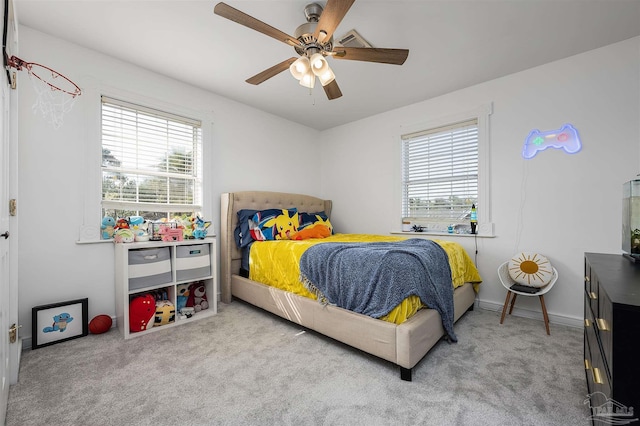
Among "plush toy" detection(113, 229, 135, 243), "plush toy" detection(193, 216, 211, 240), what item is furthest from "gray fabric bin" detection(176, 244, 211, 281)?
"plush toy" detection(113, 229, 135, 243)

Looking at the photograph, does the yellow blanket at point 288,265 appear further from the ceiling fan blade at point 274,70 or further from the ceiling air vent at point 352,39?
the ceiling air vent at point 352,39

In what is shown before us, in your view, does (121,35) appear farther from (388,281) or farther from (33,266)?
(388,281)

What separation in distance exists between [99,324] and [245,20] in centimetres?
265

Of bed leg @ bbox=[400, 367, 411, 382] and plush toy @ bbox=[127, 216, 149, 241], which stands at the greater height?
plush toy @ bbox=[127, 216, 149, 241]

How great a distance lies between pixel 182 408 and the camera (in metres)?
1.50

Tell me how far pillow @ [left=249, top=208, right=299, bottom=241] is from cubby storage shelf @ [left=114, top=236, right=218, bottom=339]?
0.53m

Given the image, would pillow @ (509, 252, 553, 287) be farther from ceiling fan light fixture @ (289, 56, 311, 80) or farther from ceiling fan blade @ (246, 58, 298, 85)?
ceiling fan blade @ (246, 58, 298, 85)

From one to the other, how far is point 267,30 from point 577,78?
287 cm

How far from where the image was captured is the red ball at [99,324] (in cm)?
238

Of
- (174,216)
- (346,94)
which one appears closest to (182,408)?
(174,216)

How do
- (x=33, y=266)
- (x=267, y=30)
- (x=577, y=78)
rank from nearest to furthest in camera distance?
(x=267, y=30)
(x=33, y=266)
(x=577, y=78)

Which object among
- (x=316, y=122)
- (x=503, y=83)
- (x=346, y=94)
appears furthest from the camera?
(x=316, y=122)

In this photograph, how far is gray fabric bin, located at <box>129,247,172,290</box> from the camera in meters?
2.42

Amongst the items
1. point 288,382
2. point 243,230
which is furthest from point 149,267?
point 288,382
